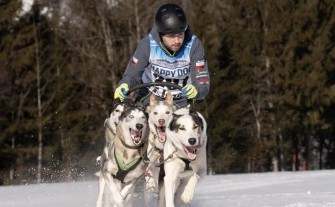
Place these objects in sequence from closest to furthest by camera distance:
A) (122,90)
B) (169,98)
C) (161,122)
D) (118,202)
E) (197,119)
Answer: (197,119)
(118,202)
(161,122)
(169,98)
(122,90)

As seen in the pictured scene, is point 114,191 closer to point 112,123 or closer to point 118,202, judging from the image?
point 118,202

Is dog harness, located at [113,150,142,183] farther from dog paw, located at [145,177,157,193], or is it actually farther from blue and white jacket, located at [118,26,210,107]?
blue and white jacket, located at [118,26,210,107]

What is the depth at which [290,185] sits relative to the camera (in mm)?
13742

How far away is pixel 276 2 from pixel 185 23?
2933cm

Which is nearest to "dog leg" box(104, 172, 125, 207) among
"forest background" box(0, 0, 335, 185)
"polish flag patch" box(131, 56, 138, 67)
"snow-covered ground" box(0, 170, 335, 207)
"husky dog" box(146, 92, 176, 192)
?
"husky dog" box(146, 92, 176, 192)

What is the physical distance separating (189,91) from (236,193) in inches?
190

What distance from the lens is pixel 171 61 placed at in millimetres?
8305

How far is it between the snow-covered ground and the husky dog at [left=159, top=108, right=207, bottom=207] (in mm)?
2032

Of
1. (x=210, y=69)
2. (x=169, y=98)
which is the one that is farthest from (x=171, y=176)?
(x=210, y=69)

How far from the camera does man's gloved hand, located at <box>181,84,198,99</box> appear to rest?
7855 mm

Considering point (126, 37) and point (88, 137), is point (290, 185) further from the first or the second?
point (126, 37)

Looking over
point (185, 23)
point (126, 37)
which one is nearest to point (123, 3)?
point (126, 37)

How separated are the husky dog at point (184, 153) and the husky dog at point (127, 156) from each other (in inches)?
15.1

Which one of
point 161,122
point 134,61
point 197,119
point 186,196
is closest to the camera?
point 197,119
